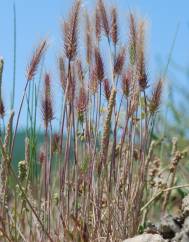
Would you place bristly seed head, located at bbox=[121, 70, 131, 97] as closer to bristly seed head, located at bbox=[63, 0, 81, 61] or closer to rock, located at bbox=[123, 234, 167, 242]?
bristly seed head, located at bbox=[63, 0, 81, 61]

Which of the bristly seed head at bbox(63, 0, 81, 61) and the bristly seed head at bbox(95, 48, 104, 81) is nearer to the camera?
the bristly seed head at bbox(63, 0, 81, 61)

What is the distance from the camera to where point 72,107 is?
264cm

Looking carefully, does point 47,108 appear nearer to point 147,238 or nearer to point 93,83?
point 93,83

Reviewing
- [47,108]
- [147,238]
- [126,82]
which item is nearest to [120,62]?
[126,82]

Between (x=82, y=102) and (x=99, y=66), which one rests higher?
(x=99, y=66)

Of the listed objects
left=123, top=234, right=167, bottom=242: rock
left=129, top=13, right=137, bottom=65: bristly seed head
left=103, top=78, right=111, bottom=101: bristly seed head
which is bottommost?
left=123, top=234, right=167, bottom=242: rock

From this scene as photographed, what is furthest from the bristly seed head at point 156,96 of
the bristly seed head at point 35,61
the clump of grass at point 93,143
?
the bristly seed head at point 35,61

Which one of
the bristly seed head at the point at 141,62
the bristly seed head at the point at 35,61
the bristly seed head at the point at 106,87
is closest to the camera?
the bristly seed head at the point at 35,61

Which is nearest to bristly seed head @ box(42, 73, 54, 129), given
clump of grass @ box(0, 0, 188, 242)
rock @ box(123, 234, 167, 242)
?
clump of grass @ box(0, 0, 188, 242)

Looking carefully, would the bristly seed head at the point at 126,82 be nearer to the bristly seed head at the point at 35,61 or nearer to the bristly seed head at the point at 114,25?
the bristly seed head at the point at 114,25

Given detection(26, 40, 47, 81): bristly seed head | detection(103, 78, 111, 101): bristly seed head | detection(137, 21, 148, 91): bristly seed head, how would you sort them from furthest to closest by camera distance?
detection(103, 78, 111, 101): bristly seed head → detection(137, 21, 148, 91): bristly seed head → detection(26, 40, 47, 81): bristly seed head

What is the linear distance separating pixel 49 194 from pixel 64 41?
610 mm

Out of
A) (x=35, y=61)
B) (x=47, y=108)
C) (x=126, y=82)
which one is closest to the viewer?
(x=35, y=61)

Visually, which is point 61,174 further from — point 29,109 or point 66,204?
point 29,109
